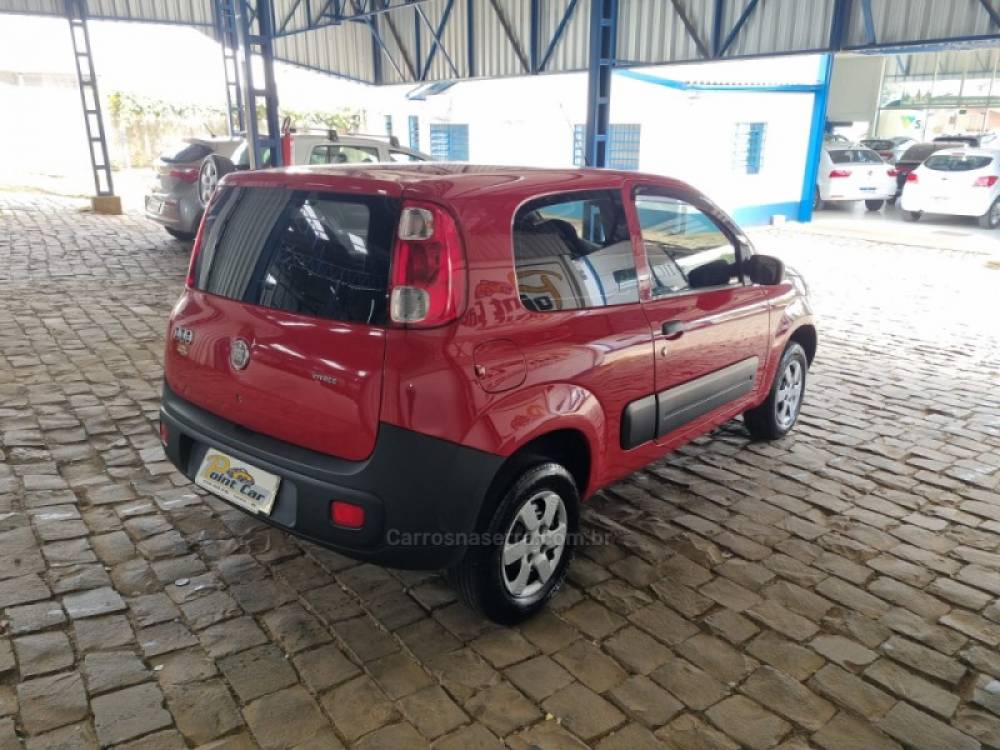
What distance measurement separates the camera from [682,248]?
12.1 ft

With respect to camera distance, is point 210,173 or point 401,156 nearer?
point 210,173

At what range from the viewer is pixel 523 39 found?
1430 cm

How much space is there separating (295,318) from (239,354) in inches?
11.7

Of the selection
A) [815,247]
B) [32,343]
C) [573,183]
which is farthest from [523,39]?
[573,183]

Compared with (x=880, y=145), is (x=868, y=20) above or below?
above

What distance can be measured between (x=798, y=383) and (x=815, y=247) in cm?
960

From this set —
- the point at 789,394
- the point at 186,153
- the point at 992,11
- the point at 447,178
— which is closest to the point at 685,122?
the point at 992,11

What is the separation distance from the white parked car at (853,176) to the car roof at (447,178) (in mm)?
16917

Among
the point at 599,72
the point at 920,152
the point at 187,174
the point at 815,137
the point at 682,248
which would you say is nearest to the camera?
the point at 682,248

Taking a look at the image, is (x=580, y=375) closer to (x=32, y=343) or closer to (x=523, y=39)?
(x=32, y=343)

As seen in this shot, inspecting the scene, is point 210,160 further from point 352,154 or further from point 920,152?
point 920,152

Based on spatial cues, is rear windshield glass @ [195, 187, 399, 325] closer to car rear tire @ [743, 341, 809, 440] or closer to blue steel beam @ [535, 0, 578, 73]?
car rear tire @ [743, 341, 809, 440]

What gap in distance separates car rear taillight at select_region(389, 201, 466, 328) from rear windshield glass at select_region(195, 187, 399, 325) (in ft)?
0.15

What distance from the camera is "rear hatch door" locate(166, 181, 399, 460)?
8.06 ft
